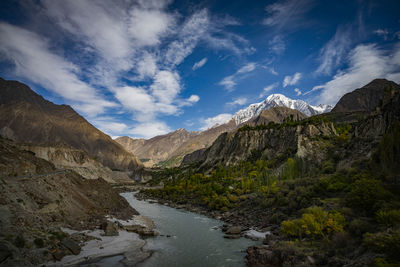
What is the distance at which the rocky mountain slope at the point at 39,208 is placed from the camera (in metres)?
15.8

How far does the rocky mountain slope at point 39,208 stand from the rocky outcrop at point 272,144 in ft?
190

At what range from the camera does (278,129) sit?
102 meters

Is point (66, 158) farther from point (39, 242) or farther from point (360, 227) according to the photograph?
point (360, 227)

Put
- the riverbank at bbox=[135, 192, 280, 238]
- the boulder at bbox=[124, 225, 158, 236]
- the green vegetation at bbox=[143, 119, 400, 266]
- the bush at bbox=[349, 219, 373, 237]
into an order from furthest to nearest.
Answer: the riverbank at bbox=[135, 192, 280, 238] → the boulder at bbox=[124, 225, 158, 236] → the bush at bbox=[349, 219, 373, 237] → the green vegetation at bbox=[143, 119, 400, 266]

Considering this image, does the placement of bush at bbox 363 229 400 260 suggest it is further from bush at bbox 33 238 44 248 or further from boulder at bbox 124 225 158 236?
bush at bbox 33 238 44 248

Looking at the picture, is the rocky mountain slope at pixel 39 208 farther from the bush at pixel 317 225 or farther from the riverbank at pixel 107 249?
the bush at pixel 317 225

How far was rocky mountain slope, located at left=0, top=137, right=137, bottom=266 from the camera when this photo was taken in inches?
622

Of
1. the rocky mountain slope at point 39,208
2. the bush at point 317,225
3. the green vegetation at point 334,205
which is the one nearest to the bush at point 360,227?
the green vegetation at point 334,205

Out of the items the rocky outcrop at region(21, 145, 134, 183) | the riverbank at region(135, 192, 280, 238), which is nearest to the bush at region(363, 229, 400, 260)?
the riverbank at region(135, 192, 280, 238)

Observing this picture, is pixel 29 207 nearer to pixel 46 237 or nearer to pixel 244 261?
pixel 46 237

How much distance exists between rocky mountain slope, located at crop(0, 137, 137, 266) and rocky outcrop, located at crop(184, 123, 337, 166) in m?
57.9

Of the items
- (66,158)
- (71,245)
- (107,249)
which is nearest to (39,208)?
(71,245)

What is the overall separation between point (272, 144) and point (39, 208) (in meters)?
86.5

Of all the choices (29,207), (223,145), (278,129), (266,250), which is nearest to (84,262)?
(29,207)
